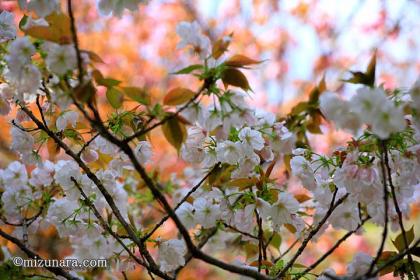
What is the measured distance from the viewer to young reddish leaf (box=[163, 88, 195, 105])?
0.68 meters

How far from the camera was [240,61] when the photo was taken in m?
0.69

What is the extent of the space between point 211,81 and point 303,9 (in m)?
3.36

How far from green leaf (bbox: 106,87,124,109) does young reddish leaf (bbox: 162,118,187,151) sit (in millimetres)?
74

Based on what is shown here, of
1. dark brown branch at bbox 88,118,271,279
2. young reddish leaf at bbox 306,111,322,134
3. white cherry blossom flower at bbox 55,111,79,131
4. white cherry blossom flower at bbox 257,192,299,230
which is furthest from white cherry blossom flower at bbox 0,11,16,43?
young reddish leaf at bbox 306,111,322,134

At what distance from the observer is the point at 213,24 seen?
3.80 m

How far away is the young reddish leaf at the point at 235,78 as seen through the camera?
70cm

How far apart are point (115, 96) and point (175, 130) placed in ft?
0.34

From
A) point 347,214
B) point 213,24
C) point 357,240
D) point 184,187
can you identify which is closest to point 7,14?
point 347,214

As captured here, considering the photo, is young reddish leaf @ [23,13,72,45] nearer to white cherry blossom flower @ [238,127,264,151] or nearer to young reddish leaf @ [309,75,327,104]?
white cherry blossom flower @ [238,127,264,151]

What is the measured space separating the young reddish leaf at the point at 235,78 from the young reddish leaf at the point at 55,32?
23cm

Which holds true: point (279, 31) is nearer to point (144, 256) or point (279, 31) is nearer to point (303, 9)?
point (303, 9)

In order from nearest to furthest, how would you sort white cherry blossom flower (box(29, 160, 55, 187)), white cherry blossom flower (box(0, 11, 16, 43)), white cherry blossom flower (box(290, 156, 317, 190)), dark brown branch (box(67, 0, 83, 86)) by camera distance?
dark brown branch (box(67, 0, 83, 86))
white cherry blossom flower (box(0, 11, 16, 43))
white cherry blossom flower (box(290, 156, 317, 190))
white cherry blossom flower (box(29, 160, 55, 187))

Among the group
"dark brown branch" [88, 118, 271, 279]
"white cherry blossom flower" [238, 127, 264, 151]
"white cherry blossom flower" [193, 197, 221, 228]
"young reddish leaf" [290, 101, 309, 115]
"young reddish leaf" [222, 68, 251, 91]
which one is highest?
"young reddish leaf" [290, 101, 309, 115]

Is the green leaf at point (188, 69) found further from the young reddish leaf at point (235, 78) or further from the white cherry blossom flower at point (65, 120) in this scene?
the white cherry blossom flower at point (65, 120)
